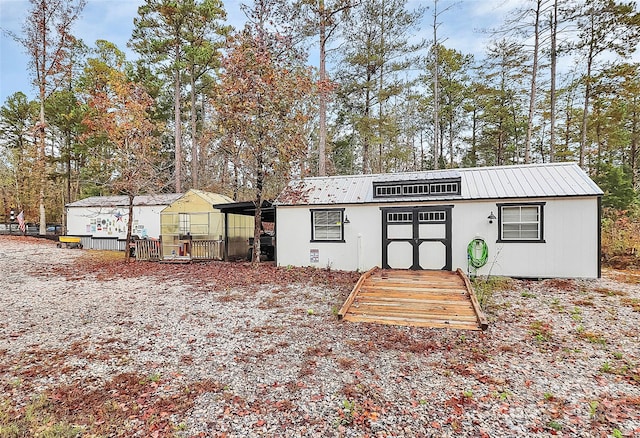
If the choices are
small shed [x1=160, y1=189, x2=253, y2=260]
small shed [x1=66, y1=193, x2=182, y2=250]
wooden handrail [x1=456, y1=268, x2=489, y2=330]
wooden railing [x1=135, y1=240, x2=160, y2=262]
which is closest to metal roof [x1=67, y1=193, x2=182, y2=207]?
small shed [x1=66, y1=193, x2=182, y2=250]

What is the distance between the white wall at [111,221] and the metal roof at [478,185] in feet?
32.9

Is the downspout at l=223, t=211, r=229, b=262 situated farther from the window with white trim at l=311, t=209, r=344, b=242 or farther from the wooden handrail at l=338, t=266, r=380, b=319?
the wooden handrail at l=338, t=266, r=380, b=319

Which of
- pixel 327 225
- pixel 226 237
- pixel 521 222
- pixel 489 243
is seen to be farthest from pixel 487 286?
A: pixel 226 237

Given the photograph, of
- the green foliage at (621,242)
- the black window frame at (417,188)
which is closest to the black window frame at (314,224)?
the black window frame at (417,188)

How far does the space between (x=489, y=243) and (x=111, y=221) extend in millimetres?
19766

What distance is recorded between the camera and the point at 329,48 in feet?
51.1

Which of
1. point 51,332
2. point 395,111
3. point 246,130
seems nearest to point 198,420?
point 51,332

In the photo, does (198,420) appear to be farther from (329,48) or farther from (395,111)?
(395,111)

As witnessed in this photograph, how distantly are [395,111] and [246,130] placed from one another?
16651mm

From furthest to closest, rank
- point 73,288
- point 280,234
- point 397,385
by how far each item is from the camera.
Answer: point 280,234 < point 73,288 < point 397,385

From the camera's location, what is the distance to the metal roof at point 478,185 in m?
9.11

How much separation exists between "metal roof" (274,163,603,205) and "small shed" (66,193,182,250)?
9.75 meters

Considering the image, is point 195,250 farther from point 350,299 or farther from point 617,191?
point 617,191

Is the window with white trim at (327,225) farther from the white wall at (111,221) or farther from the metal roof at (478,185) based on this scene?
the white wall at (111,221)
